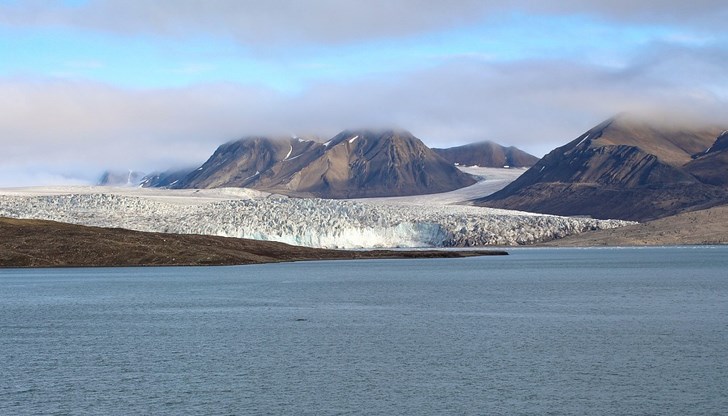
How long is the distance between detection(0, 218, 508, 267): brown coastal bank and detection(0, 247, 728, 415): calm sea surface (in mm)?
32365

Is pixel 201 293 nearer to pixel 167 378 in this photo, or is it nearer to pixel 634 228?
pixel 167 378

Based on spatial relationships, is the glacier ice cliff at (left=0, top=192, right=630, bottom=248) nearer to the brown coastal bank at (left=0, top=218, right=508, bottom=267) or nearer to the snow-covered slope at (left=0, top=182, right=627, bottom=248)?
the snow-covered slope at (left=0, top=182, right=627, bottom=248)

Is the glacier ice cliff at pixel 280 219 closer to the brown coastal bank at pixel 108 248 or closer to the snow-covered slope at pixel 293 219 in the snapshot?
the snow-covered slope at pixel 293 219

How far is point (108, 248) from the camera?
113 metres

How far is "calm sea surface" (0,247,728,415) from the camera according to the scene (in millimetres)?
30750

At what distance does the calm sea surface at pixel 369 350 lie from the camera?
30.8 metres

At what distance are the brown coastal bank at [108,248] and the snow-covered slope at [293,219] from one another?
383 inches

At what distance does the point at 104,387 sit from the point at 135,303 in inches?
1297

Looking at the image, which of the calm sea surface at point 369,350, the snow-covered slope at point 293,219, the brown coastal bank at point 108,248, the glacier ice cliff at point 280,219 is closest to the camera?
the calm sea surface at point 369,350

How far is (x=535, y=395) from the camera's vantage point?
3128cm

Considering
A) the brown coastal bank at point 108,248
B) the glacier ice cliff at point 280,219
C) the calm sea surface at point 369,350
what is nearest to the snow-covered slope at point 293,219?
the glacier ice cliff at point 280,219

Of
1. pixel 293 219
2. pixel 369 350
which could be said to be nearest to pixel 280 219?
pixel 293 219

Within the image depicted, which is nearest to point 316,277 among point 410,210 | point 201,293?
point 201,293

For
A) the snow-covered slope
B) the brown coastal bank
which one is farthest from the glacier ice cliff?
the brown coastal bank
